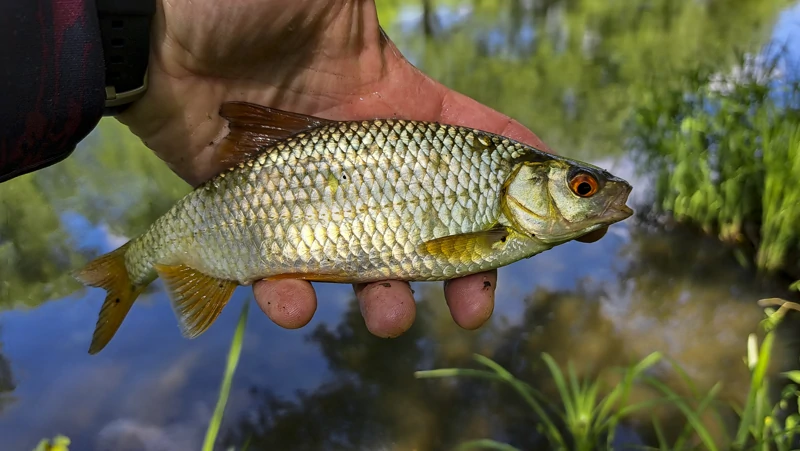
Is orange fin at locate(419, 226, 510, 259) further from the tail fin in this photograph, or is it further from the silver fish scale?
the tail fin

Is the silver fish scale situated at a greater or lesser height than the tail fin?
greater

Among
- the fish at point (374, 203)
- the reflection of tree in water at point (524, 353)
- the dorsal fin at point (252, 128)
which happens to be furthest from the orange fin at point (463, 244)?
the reflection of tree in water at point (524, 353)

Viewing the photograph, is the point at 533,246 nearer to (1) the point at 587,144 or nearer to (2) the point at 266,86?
(2) the point at 266,86

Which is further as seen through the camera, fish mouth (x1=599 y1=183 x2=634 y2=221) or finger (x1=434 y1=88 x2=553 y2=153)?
finger (x1=434 y1=88 x2=553 y2=153)


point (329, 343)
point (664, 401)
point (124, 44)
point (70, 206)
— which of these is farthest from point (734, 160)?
point (70, 206)

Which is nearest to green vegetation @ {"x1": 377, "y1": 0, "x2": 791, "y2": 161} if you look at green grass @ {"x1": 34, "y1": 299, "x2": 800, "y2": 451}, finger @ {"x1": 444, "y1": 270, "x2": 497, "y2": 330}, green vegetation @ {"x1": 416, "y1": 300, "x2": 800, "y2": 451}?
green grass @ {"x1": 34, "y1": 299, "x2": 800, "y2": 451}

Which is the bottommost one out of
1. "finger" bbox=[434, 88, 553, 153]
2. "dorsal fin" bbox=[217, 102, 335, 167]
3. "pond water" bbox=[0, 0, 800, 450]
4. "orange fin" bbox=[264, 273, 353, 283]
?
"pond water" bbox=[0, 0, 800, 450]

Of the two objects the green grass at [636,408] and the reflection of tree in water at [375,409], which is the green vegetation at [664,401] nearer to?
the green grass at [636,408]
